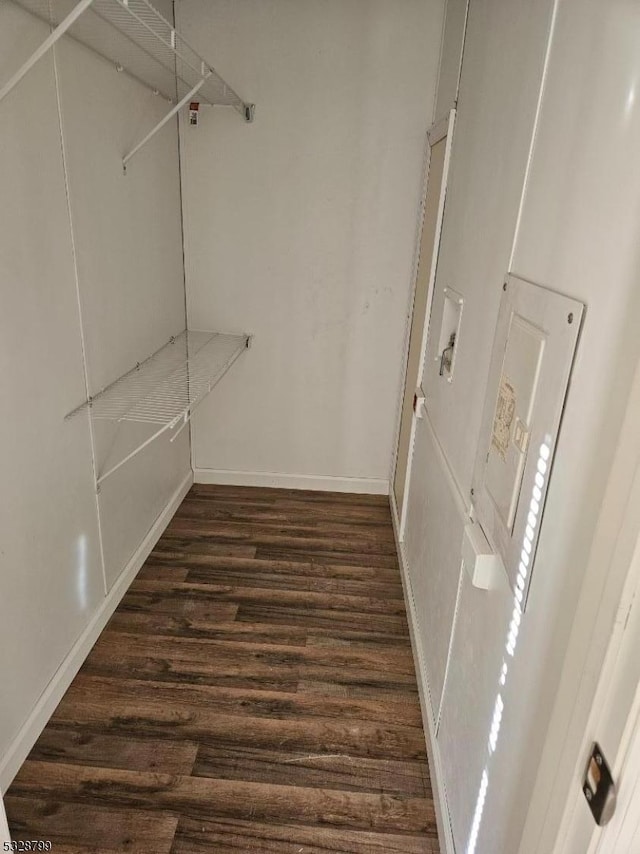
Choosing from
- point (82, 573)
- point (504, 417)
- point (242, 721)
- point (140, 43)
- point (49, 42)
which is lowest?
point (242, 721)

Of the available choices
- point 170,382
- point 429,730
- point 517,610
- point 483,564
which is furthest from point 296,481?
point 517,610

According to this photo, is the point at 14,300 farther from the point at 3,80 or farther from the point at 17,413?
the point at 3,80

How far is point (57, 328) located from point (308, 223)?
170cm

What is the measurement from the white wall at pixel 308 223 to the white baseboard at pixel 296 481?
1cm

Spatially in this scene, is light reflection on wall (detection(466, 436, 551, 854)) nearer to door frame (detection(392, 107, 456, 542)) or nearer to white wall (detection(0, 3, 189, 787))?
white wall (detection(0, 3, 189, 787))

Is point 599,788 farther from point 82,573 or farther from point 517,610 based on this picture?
point 82,573

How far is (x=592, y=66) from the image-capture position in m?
0.96

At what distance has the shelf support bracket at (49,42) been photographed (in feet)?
4.08

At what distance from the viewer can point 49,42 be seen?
1.27 m

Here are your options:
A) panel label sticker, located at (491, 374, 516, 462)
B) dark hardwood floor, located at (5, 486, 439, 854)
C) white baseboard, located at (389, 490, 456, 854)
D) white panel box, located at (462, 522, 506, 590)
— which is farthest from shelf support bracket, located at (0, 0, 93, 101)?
white baseboard, located at (389, 490, 456, 854)

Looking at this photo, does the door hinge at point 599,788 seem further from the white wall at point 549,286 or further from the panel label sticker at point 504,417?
the panel label sticker at point 504,417

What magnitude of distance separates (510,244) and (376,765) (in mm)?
1659

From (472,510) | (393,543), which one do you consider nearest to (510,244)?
(472,510)

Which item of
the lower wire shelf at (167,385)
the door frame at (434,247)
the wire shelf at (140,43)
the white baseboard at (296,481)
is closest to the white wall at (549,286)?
the door frame at (434,247)
